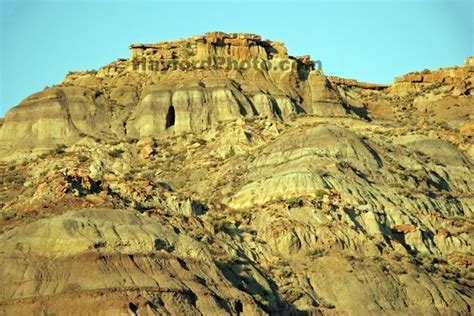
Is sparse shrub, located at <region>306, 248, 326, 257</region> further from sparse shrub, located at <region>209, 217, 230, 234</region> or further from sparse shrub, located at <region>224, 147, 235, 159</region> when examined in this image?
sparse shrub, located at <region>224, 147, 235, 159</region>

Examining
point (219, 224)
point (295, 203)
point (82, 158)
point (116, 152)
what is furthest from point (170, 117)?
point (219, 224)

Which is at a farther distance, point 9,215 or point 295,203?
point 295,203

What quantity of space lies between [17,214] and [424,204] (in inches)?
1191

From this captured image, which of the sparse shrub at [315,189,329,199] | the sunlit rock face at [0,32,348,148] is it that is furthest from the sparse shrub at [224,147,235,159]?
the sparse shrub at [315,189,329,199]

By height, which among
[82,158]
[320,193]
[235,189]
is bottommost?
[235,189]

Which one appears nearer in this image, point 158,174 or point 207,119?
point 158,174

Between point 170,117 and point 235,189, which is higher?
point 170,117

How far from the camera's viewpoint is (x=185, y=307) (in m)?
53.5

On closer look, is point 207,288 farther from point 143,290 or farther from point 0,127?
point 0,127

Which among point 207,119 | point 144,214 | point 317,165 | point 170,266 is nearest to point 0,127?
point 207,119

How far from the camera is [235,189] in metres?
80.4

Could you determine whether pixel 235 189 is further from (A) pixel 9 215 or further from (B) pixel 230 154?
(A) pixel 9 215

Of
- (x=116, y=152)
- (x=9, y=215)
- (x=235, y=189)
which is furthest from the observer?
(x=116, y=152)

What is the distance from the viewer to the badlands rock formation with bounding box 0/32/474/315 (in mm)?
55344
